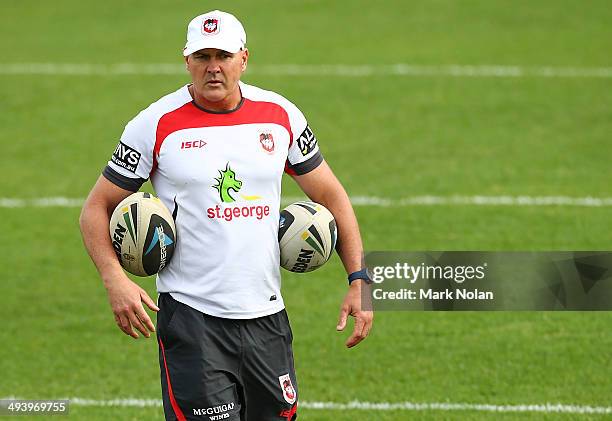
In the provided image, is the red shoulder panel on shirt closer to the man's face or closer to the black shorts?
the man's face

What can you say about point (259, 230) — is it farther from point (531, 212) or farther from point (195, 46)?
point (531, 212)

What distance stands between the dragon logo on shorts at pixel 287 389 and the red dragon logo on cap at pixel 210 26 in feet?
5.93

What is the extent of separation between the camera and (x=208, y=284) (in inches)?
249

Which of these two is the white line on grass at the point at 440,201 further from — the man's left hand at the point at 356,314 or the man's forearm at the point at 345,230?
the man's left hand at the point at 356,314

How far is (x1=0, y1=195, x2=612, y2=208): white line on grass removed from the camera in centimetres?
1370

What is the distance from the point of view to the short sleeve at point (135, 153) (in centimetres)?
634

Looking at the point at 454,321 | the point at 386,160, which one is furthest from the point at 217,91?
the point at 386,160

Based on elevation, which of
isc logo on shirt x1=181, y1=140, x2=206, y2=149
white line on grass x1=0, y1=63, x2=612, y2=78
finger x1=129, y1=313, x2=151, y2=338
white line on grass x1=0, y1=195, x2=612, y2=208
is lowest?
finger x1=129, y1=313, x2=151, y2=338

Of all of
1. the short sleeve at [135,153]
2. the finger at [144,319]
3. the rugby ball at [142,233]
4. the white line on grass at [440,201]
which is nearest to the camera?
the finger at [144,319]

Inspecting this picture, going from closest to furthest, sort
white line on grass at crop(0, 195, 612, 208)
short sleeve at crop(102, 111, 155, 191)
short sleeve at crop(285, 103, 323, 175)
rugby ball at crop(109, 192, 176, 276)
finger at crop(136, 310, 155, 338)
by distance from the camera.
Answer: finger at crop(136, 310, 155, 338), rugby ball at crop(109, 192, 176, 276), short sleeve at crop(102, 111, 155, 191), short sleeve at crop(285, 103, 323, 175), white line on grass at crop(0, 195, 612, 208)

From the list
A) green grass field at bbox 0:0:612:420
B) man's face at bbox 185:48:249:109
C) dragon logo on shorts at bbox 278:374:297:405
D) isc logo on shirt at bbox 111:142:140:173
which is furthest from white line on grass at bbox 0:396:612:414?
man's face at bbox 185:48:249:109

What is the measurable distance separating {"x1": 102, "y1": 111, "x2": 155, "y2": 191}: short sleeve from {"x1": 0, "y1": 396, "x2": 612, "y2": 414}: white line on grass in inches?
120

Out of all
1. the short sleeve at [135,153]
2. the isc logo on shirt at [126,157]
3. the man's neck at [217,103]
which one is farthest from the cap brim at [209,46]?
the isc logo on shirt at [126,157]

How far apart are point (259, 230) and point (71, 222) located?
7.52 meters
